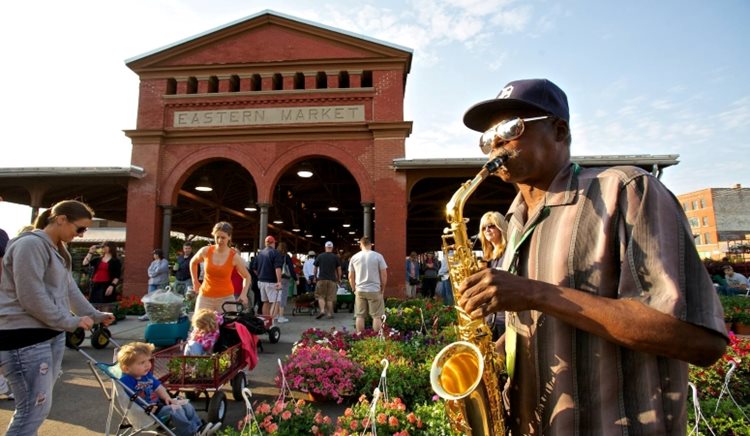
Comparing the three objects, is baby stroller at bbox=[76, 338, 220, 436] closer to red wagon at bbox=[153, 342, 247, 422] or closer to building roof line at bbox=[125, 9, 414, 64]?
red wagon at bbox=[153, 342, 247, 422]

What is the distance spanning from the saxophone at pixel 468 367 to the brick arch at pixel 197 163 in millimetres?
14470

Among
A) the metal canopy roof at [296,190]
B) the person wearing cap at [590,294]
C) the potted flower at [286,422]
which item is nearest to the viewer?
the person wearing cap at [590,294]

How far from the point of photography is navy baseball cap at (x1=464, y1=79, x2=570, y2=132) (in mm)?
1486

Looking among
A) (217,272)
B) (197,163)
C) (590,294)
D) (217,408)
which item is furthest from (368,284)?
(197,163)

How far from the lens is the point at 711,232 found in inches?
2680

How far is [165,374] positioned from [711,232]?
86292 millimetres

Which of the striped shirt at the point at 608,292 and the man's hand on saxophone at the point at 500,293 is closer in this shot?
the striped shirt at the point at 608,292

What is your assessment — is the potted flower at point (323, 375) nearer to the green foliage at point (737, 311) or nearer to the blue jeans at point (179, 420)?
→ the blue jeans at point (179, 420)

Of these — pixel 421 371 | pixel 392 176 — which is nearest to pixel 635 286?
pixel 421 371

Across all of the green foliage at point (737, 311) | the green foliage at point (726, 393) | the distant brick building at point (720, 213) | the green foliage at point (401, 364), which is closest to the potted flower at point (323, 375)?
the green foliage at point (401, 364)

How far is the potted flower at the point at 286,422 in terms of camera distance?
11.3 feet

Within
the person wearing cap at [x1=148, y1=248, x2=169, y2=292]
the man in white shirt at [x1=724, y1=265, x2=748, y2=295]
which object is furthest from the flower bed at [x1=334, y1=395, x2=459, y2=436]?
the man in white shirt at [x1=724, y1=265, x2=748, y2=295]

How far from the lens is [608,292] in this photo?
127cm

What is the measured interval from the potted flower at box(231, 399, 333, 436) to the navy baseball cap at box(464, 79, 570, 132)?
310cm
